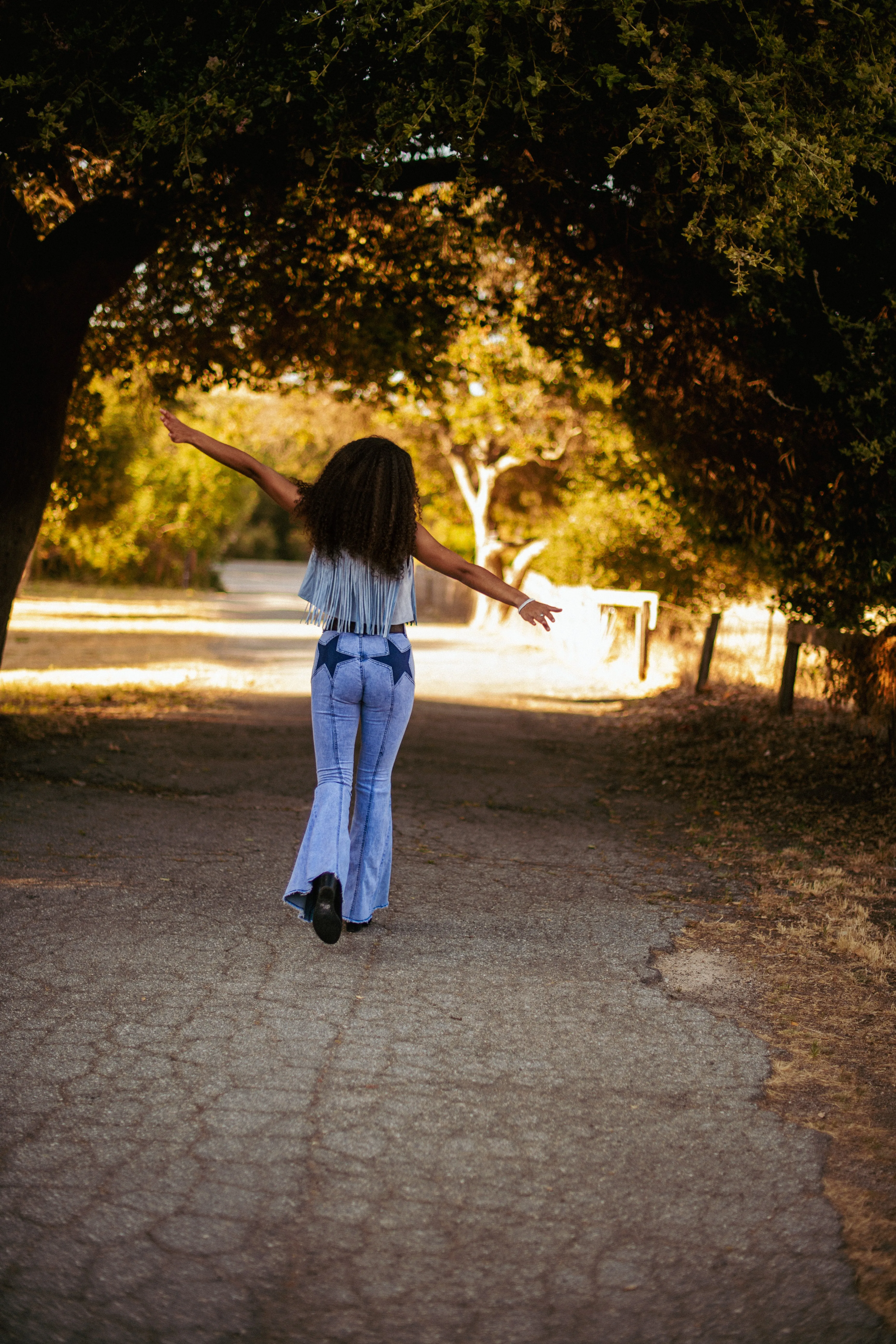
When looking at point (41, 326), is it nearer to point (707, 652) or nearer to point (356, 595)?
point (356, 595)

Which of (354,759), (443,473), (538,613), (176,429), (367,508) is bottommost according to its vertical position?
(354,759)

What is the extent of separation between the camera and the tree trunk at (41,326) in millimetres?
9430

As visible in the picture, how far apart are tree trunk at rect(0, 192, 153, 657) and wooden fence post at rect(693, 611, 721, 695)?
28.4 feet

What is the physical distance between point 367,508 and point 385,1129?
236cm

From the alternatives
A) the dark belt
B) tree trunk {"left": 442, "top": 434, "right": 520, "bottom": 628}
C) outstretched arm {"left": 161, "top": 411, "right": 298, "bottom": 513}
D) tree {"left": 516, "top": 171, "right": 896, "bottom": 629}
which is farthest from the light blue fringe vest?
tree trunk {"left": 442, "top": 434, "right": 520, "bottom": 628}

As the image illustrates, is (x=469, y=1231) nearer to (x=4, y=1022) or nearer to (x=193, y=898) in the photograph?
(x=4, y=1022)

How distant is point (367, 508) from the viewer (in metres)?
4.89

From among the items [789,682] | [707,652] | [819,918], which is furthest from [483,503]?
[819,918]

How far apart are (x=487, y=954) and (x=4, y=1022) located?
1840 millimetres

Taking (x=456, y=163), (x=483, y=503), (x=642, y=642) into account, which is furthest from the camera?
(x=483, y=503)

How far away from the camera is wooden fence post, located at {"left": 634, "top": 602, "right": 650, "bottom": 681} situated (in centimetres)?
1867

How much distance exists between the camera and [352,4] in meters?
6.43

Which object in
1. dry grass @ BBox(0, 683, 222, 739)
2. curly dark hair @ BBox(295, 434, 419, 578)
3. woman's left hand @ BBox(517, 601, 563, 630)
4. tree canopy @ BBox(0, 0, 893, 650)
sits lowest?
dry grass @ BBox(0, 683, 222, 739)

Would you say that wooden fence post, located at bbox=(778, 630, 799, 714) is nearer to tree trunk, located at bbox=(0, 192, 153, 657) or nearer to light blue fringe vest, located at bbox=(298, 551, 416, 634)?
tree trunk, located at bbox=(0, 192, 153, 657)
